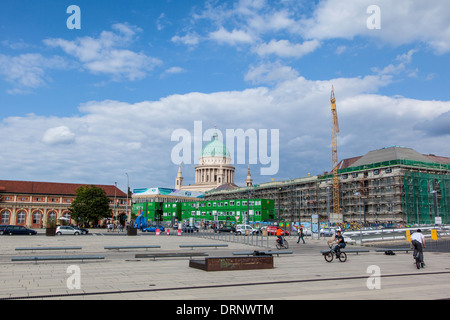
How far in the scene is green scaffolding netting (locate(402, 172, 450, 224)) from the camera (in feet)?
249

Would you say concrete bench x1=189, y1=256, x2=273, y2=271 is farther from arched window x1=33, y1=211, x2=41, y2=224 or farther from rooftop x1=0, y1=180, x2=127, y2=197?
rooftop x1=0, y1=180, x2=127, y2=197

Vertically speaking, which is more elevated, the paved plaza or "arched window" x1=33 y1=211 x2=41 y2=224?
"arched window" x1=33 y1=211 x2=41 y2=224

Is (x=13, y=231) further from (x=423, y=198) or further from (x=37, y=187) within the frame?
(x=423, y=198)

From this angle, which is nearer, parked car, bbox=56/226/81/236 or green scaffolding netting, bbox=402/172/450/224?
parked car, bbox=56/226/81/236

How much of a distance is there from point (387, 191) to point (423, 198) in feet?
22.9

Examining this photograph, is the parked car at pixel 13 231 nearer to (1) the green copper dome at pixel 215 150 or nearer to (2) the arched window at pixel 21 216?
Answer: (2) the arched window at pixel 21 216

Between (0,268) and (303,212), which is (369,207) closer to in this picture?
(303,212)

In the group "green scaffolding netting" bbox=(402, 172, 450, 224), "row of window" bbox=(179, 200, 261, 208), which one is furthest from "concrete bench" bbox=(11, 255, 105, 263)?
"row of window" bbox=(179, 200, 261, 208)

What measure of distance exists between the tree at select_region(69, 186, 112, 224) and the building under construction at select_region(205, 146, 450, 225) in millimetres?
33904

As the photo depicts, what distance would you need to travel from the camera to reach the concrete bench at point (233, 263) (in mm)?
15664

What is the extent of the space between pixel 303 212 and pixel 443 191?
35.9 meters

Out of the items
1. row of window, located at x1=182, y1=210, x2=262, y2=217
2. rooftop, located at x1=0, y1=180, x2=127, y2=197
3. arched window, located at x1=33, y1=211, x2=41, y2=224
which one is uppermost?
rooftop, located at x1=0, y1=180, x2=127, y2=197

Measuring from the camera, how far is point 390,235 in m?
37.8
